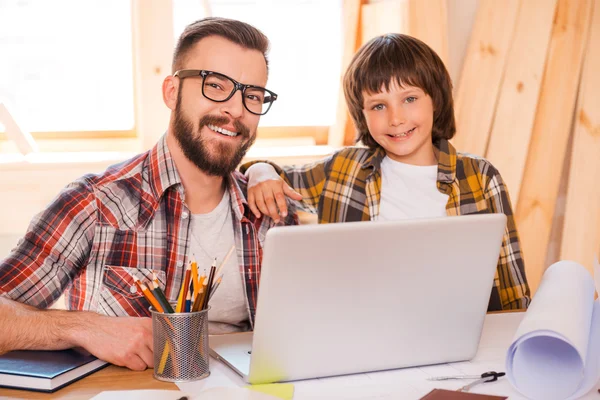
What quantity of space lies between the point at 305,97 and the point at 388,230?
1.89 metres

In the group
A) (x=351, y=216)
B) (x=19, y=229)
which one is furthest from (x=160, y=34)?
(x=351, y=216)

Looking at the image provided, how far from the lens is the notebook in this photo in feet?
3.48

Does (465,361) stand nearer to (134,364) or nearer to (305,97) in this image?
A: (134,364)

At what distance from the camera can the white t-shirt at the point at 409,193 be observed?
1.85 meters

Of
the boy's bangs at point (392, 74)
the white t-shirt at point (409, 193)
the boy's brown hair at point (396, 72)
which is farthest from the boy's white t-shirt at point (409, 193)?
the boy's bangs at point (392, 74)

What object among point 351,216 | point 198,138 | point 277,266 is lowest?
point 351,216

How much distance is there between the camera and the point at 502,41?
246cm

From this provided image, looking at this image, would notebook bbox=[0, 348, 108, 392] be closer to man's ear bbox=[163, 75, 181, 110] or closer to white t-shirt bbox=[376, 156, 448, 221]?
man's ear bbox=[163, 75, 181, 110]

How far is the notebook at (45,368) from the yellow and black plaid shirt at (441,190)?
840 millimetres

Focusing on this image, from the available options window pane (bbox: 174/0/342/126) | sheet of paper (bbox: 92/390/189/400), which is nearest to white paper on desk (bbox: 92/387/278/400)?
sheet of paper (bbox: 92/390/189/400)

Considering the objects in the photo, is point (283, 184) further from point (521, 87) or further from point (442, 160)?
point (521, 87)

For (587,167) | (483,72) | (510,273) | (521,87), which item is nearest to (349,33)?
(483,72)

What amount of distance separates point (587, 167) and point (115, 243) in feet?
5.74

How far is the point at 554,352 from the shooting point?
1070 millimetres
